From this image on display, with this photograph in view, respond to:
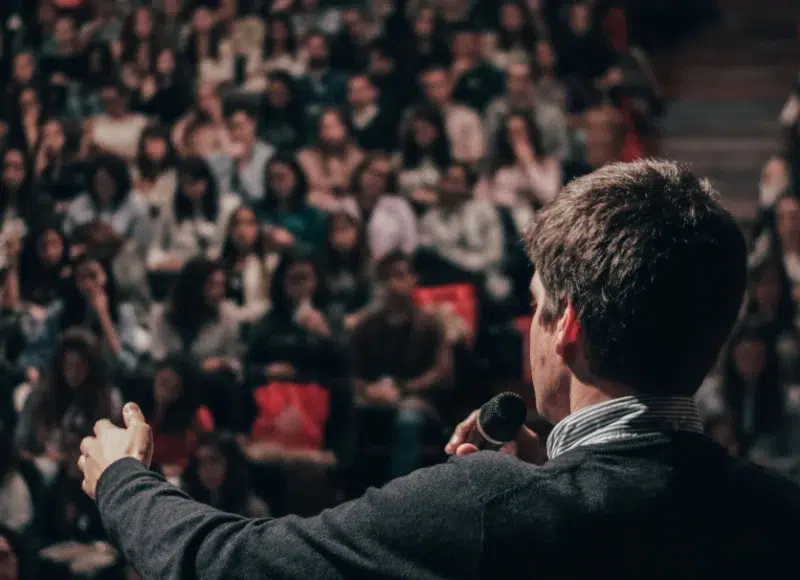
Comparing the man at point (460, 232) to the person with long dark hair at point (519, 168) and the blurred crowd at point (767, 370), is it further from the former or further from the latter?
the blurred crowd at point (767, 370)

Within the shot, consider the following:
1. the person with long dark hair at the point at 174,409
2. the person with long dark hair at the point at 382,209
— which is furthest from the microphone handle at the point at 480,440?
the person with long dark hair at the point at 382,209

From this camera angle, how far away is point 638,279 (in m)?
1.17

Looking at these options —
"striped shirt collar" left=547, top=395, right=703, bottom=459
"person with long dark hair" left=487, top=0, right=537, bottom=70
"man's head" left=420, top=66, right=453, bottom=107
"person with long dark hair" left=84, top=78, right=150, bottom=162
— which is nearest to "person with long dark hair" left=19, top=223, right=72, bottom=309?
"person with long dark hair" left=84, top=78, right=150, bottom=162

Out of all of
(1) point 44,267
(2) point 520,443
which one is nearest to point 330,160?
(1) point 44,267

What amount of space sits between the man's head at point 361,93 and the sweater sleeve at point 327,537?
6.83 meters

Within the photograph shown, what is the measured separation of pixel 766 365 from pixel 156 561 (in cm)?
472

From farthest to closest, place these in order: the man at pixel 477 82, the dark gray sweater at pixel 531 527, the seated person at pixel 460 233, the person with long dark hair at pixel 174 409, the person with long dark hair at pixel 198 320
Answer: the man at pixel 477 82 < the seated person at pixel 460 233 < the person with long dark hair at pixel 198 320 < the person with long dark hair at pixel 174 409 < the dark gray sweater at pixel 531 527

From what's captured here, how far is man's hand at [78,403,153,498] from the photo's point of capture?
51.5 inches

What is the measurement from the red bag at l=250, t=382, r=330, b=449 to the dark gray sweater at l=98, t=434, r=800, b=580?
175 inches

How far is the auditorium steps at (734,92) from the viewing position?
801 centimetres

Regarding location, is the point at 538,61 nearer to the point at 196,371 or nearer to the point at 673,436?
the point at 196,371

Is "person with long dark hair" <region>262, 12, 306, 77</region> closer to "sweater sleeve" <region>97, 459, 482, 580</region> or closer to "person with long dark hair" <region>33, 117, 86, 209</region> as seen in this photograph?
"person with long dark hair" <region>33, 117, 86, 209</region>

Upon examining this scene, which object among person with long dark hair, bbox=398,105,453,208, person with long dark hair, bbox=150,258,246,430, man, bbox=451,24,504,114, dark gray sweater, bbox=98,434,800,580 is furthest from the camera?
man, bbox=451,24,504,114

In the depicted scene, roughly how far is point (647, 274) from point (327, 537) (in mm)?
375
